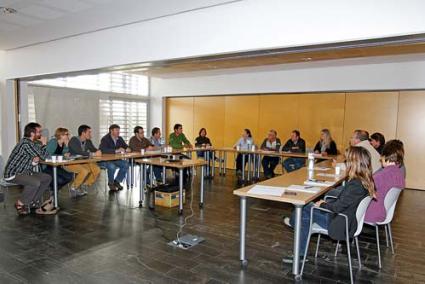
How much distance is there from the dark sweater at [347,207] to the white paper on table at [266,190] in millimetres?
452

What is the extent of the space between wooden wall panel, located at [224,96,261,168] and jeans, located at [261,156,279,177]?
111cm

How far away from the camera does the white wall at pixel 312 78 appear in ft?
22.5

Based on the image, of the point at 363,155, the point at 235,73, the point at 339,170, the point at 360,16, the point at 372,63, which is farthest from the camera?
the point at 235,73

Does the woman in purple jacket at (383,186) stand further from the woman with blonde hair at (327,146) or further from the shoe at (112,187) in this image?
the shoe at (112,187)

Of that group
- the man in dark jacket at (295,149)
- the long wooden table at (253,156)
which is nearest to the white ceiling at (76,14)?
the long wooden table at (253,156)

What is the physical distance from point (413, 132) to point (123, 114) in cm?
775

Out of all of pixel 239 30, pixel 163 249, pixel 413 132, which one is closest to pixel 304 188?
pixel 163 249

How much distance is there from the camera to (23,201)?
4.56 metres

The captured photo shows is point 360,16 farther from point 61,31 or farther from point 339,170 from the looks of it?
point 61,31

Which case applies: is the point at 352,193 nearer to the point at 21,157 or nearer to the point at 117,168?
the point at 21,157

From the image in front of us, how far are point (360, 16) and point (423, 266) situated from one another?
102 inches

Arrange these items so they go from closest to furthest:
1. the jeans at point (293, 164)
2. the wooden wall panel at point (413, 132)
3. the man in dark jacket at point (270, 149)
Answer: the wooden wall panel at point (413, 132), the jeans at point (293, 164), the man in dark jacket at point (270, 149)

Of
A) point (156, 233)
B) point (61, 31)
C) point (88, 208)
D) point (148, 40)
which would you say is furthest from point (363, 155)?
point (61, 31)

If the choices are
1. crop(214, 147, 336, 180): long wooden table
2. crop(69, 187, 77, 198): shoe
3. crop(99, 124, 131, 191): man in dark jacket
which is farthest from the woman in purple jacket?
crop(69, 187, 77, 198): shoe
